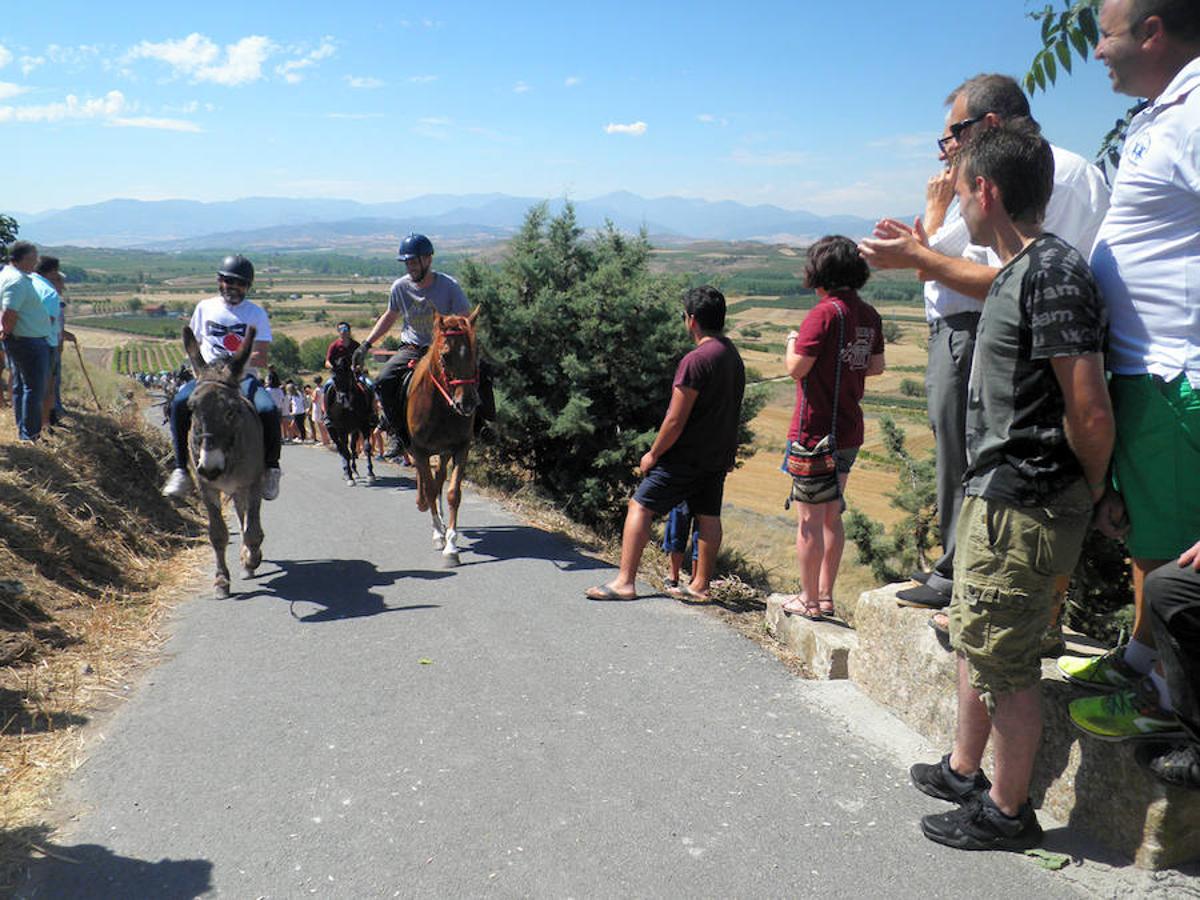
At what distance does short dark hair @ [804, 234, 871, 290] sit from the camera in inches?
215

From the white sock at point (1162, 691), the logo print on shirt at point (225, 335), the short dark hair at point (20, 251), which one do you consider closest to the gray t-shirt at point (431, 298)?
the logo print on shirt at point (225, 335)

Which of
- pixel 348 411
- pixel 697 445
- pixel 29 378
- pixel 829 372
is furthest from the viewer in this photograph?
pixel 348 411

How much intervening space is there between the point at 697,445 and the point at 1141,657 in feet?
12.3

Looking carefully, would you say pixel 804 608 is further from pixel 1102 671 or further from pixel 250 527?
pixel 250 527

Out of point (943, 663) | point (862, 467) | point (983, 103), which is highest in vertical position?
point (983, 103)

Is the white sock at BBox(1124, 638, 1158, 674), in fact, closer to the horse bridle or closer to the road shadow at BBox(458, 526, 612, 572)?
the road shadow at BBox(458, 526, 612, 572)

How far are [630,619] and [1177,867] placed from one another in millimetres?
3887

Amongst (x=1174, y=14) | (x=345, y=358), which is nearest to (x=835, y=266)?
(x=1174, y=14)

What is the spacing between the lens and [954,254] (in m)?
3.98

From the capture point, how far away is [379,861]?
349 centimetres

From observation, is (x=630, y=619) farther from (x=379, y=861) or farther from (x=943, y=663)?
(x=379, y=861)

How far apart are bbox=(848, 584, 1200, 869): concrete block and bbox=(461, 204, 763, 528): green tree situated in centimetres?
958

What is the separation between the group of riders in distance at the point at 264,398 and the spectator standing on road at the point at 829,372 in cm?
384

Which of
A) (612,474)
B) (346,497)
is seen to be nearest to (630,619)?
(346,497)
